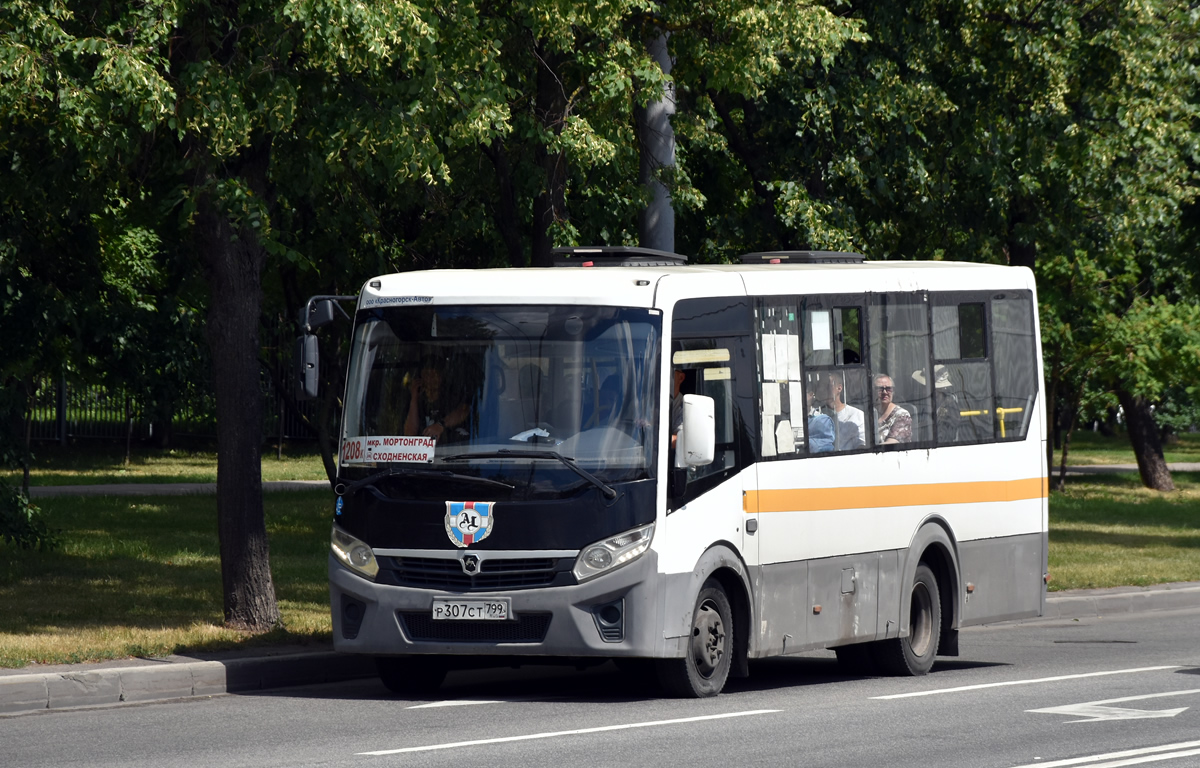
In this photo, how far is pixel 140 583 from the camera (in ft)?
56.1

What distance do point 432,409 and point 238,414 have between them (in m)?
2.81

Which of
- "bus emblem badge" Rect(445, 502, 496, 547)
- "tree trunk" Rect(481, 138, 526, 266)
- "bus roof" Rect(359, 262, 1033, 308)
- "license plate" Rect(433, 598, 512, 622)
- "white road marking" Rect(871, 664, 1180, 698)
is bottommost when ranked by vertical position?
"white road marking" Rect(871, 664, 1180, 698)

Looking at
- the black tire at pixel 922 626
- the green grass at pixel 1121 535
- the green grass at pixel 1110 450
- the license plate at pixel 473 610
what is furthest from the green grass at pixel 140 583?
the green grass at pixel 1110 450

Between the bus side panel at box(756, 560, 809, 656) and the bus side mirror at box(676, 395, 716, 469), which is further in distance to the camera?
the bus side panel at box(756, 560, 809, 656)

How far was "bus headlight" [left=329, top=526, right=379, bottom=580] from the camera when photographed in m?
11.2

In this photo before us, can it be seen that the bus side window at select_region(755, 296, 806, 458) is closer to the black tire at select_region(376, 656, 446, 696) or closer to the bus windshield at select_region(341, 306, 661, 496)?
the bus windshield at select_region(341, 306, 661, 496)

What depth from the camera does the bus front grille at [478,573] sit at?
10.9 metres

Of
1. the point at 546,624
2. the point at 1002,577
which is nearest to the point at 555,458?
the point at 546,624

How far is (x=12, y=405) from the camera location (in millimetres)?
18219

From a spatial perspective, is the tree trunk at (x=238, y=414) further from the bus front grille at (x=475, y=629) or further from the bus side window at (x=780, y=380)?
the bus side window at (x=780, y=380)

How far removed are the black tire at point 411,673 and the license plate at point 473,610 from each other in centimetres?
98

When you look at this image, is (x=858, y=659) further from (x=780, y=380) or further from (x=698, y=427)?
(x=698, y=427)

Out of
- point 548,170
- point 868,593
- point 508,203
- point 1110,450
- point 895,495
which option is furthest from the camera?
point 1110,450

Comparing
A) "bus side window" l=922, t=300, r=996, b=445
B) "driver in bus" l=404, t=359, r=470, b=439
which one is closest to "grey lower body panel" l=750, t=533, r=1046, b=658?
"bus side window" l=922, t=300, r=996, b=445
